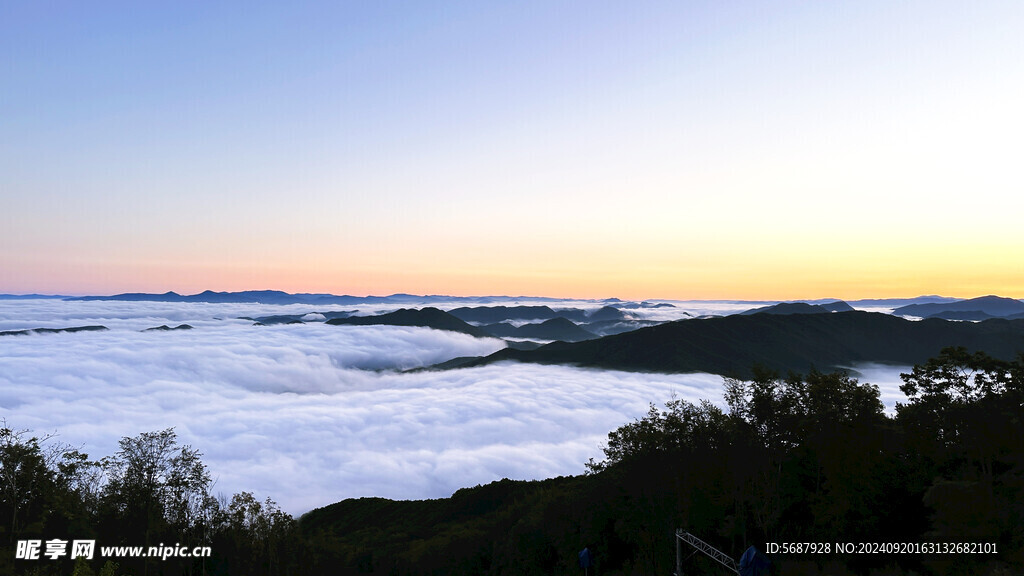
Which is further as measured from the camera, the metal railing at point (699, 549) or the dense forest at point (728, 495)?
the metal railing at point (699, 549)

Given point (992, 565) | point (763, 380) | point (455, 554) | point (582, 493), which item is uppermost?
point (763, 380)

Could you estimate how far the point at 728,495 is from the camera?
4056 centimetres

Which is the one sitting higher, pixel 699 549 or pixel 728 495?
pixel 728 495

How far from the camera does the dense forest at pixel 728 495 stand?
1336 inches

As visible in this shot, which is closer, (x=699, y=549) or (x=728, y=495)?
(x=699, y=549)

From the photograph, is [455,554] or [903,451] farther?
[455,554]

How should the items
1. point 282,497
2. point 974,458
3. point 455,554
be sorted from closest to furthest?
point 974,458, point 455,554, point 282,497

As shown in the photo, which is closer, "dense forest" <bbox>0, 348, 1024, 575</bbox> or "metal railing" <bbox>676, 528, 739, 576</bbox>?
"dense forest" <bbox>0, 348, 1024, 575</bbox>

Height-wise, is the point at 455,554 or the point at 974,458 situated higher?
the point at 974,458

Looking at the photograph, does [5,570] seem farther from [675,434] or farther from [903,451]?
[903,451]

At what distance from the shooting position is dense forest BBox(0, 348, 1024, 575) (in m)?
33.9

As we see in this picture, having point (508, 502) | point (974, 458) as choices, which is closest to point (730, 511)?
point (974, 458)

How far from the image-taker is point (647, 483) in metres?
49.1

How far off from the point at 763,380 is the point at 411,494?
151m
